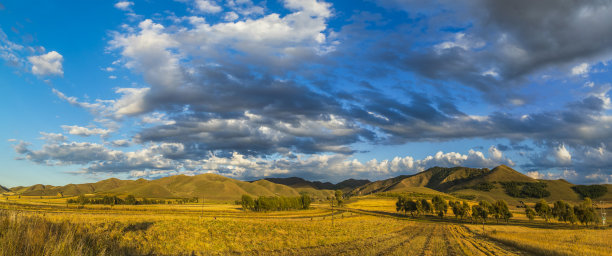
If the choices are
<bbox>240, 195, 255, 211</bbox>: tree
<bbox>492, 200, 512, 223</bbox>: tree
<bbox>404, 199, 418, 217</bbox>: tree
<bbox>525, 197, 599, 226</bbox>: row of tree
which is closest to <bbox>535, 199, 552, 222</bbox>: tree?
<bbox>525, 197, 599, 226</bbox>: row of tree

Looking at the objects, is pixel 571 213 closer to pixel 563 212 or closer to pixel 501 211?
pixel 563 212

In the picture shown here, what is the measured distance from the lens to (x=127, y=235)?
37.2 meters

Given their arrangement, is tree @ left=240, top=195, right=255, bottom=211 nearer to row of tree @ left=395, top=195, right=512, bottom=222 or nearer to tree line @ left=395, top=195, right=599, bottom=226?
row of tree @ left=395, top=195, right=512, bottom=222

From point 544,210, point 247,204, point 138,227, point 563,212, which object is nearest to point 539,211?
point 544,210

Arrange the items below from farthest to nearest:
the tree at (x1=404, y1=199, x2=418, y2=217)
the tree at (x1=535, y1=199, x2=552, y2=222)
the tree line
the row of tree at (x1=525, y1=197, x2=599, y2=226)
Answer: the tree at (x1=404, y1=199, x2=418, y2=217), the tree at (x1=535, y1=199, x2=552, y2=222), the tree line, the row of tree at (x1=525, y1=197, x2=599, y2=226)

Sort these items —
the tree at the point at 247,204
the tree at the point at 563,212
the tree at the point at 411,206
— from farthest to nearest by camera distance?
the tree at the point at 247,204
the tree at the point at 411,206
the tree at the point at 563,212

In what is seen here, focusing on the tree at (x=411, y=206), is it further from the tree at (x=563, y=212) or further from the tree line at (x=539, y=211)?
the tree at (x=563, y=212)

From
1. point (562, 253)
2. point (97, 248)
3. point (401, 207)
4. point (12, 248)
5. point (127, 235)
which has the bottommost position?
point (401, 207)

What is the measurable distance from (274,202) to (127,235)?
158896 millimetres

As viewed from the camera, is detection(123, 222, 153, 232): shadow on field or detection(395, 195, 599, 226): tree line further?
detection(395, 195, 599, 226): tree line

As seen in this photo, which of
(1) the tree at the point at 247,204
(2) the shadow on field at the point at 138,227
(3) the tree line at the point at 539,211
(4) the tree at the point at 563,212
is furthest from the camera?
(1) the tree at the point at 247,204

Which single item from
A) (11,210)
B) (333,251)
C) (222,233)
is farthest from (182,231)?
(11,210)

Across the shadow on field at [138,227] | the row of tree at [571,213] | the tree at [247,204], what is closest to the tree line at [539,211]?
the row of tree at [571,213]

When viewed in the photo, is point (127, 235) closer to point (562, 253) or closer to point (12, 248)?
point (12, 248)
